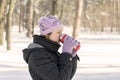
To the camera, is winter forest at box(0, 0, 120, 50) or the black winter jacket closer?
the black winter jacket

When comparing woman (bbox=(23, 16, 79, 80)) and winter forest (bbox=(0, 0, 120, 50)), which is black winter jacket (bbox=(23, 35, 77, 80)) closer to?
woman (bbox=(23, 16, 79, 80))

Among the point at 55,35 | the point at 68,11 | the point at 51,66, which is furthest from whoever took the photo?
the point at 68,11

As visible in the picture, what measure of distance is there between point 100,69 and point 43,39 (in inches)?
416

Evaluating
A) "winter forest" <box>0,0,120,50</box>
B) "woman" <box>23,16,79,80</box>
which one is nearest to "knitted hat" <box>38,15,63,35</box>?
"woman" <box>23,16,79,80</box>

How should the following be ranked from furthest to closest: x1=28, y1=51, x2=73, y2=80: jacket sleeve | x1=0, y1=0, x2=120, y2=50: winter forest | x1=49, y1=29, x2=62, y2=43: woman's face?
x1=0, y1=0, x2=120, y2=50: winter forest
x1=49, y1=29, x2=62, y2=43: woman's face
x1=28, y1=51, x2=73, y2=80: jacket sleeve

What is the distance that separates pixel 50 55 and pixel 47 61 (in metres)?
0.09

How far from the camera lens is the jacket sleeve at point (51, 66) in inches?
145

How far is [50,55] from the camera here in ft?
12.5

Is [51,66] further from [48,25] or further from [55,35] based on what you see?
[48,25]

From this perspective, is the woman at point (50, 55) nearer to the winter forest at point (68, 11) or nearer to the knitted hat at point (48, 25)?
the knitted hat at point (48, 25)

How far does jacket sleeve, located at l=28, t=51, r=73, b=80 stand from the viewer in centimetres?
370

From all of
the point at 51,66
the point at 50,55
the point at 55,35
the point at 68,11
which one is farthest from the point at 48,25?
the point at 68,11

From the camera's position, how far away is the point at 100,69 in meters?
14.3

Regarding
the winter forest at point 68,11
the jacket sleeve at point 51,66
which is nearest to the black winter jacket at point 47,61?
the jacket sleeve at point 51,66
